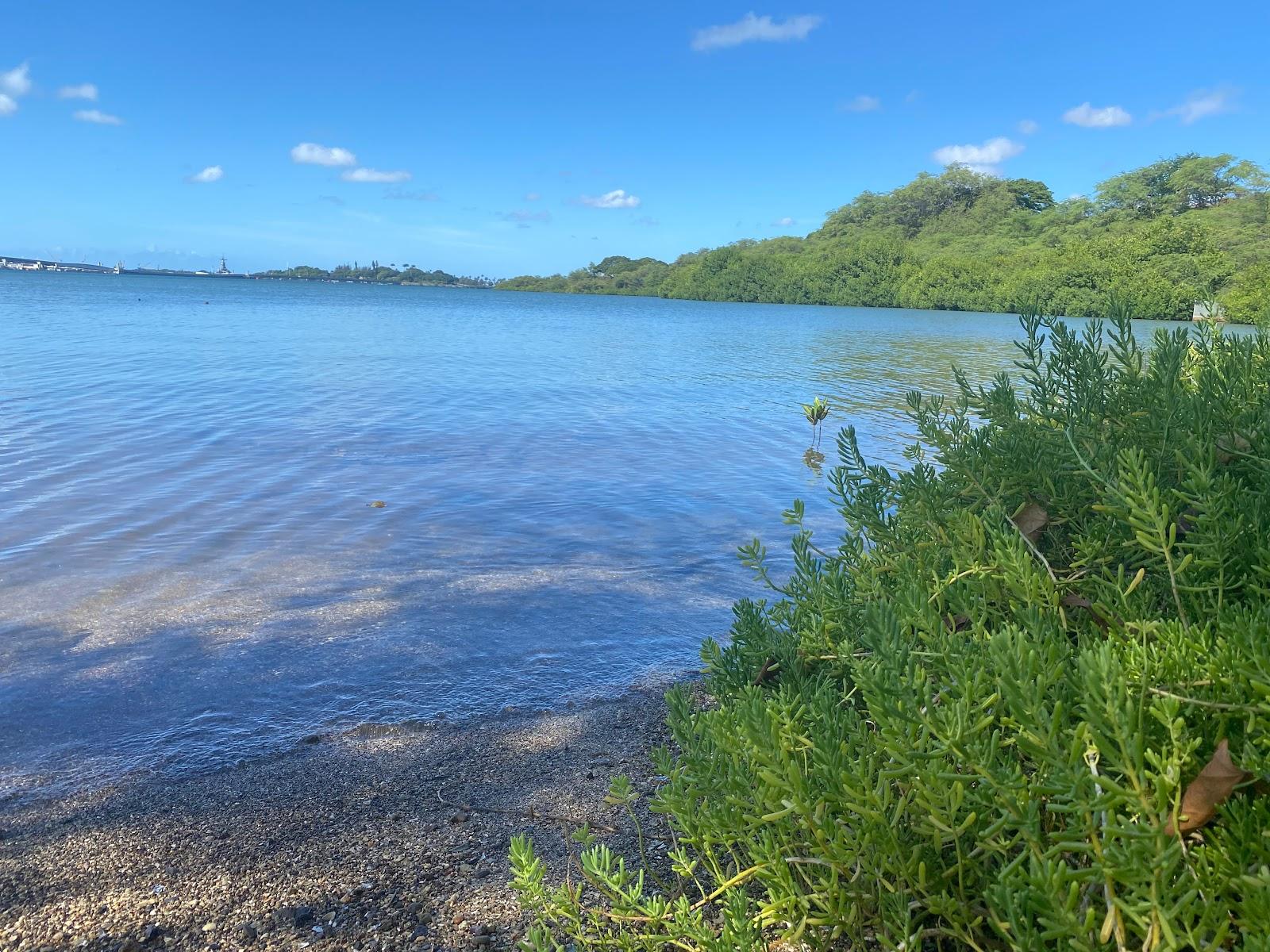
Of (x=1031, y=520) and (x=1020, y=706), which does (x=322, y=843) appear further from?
(x=1020, y=706)

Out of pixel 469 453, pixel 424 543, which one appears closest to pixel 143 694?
pixel 424 543

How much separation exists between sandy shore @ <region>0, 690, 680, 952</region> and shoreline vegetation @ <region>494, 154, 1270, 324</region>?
1061 centimetres

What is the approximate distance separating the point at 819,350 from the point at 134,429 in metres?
27.9

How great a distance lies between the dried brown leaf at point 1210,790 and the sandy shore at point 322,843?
81.5 inches

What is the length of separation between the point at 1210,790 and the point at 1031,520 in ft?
3.31

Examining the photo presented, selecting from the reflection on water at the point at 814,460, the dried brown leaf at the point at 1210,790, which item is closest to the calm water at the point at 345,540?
the reflection on water at the point at 814,460

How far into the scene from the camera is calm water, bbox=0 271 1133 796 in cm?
507

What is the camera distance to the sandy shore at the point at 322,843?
109 inches

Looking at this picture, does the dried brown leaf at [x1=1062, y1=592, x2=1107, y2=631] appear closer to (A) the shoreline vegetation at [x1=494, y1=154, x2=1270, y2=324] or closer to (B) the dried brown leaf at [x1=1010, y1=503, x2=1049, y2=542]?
(B) the dried brown leaf at [x1=1010, y1=503, x2=1049, y2=542]

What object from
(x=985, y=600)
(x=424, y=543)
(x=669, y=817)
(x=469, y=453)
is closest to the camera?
(x=985, y=600)

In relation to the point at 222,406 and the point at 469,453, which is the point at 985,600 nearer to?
the point at 469,453

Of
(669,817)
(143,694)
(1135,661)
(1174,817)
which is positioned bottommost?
(143,694)

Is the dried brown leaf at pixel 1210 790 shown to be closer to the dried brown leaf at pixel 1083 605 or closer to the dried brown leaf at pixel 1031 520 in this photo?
the dried brown leaf at pixel 1083 605

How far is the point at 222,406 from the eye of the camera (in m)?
16.9
